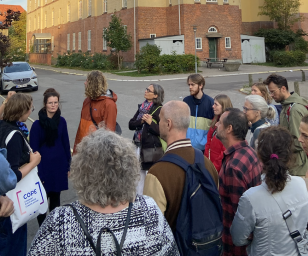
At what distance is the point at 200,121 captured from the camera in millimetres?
5750

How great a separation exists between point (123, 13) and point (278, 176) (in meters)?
42.0

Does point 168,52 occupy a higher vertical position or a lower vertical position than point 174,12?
lower

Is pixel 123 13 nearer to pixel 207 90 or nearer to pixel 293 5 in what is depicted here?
pixel 293 5

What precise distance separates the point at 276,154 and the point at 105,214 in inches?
57.9

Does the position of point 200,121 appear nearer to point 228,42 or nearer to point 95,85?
point 95,85

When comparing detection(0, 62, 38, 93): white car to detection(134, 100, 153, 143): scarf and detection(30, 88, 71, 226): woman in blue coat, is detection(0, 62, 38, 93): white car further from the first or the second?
detection(134, 100, 153, 143): scarf

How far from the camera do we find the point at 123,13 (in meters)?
42.3

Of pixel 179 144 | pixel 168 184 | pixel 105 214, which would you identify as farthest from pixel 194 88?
pixel 105 214

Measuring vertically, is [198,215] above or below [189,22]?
below

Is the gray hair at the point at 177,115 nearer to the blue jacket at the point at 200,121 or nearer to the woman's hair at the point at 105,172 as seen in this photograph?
the woman's hair at the point at 105,172

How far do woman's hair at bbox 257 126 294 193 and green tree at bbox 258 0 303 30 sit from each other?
1754 inches

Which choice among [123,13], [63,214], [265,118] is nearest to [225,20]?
[123,13]

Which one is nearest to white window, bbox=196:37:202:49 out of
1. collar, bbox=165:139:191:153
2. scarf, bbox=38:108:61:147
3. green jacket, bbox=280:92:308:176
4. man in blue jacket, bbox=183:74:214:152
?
man in blue jacket, bbox=183:74:214:152

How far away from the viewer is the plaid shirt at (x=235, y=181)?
132 inches
